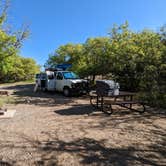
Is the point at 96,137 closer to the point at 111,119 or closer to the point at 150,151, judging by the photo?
the point at 150,151

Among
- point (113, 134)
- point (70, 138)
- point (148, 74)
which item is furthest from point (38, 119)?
point (148, 74)

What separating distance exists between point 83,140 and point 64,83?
10648 mm

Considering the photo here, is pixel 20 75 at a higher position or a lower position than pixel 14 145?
higher

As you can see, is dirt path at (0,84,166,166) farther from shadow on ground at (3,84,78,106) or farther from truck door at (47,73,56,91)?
truck door at (47,73,56,91)

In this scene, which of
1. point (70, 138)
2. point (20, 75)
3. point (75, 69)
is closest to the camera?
point (70, 138)

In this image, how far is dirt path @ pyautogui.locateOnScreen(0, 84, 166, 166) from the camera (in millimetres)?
4527

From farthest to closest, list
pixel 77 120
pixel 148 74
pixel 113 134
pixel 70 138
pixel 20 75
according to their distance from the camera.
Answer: pixel 20 75, pixel 148 74, pixel 77 120, pixel 113 134, pixel 70 138

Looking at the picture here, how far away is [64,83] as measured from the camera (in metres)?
16.2

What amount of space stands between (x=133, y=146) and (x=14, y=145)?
2.81m

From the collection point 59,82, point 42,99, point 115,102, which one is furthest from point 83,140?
Result: point 59,82

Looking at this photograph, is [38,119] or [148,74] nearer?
[38,119]

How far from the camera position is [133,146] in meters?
5.30

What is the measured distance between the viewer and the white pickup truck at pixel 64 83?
50.4 ft

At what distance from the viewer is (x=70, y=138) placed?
5863 mm
